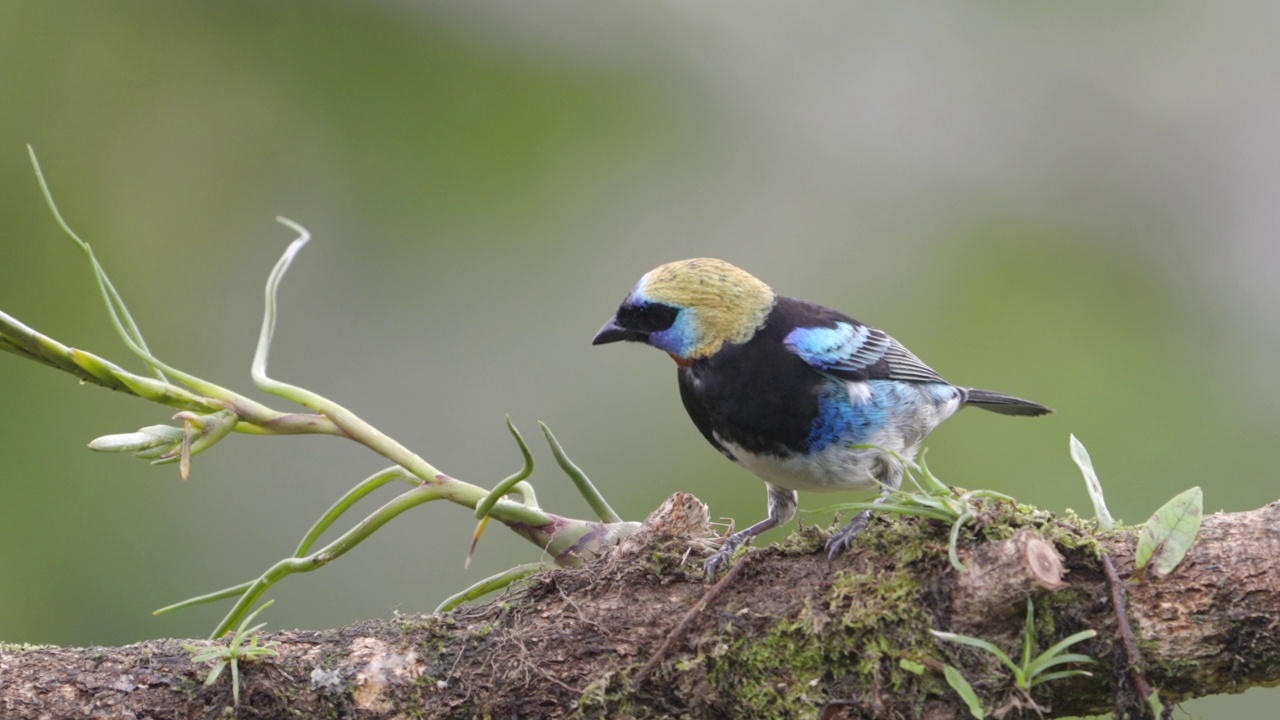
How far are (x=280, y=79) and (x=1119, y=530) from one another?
553 centimetres

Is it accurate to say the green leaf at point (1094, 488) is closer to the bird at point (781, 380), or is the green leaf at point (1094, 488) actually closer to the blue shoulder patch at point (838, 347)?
the bird at point (781, 380)

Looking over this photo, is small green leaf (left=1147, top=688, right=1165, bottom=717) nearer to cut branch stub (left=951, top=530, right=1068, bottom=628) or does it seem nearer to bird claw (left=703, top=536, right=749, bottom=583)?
cut branch stub (left=951, top=530, right=1068, bottom=628)

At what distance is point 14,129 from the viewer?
18.6ft

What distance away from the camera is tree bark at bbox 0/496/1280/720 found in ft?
6.27

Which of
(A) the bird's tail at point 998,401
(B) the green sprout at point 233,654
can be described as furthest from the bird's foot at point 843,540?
(A) the bird's tail at point 998,401

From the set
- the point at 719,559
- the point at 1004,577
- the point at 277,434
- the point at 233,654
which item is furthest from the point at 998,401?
the point at 233,654

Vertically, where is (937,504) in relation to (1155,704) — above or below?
above

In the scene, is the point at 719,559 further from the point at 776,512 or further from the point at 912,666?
the point at 776,512

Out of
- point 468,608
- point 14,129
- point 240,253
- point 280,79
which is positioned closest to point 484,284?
point 240,253

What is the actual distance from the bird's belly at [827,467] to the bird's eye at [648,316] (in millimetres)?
441

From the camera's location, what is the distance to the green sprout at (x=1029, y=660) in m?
1.84

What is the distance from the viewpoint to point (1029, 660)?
1899mm

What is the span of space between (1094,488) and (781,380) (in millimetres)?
932

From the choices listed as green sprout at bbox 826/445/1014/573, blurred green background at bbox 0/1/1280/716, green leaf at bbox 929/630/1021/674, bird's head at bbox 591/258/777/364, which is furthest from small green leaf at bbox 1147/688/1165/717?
blurred green background at bbox 0/1/1280/716
